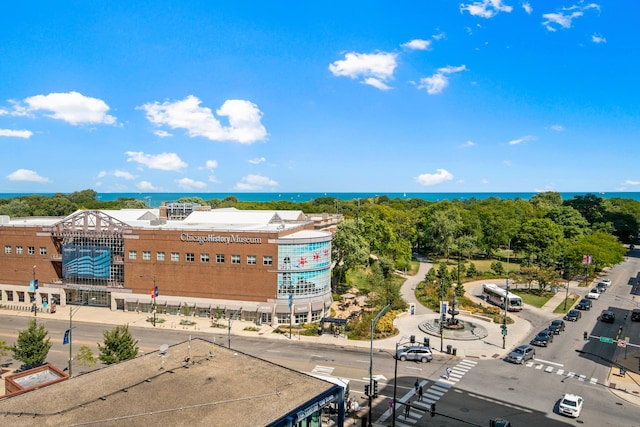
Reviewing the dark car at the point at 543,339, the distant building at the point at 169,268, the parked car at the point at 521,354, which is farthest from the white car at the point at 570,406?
the distant building at the point at 169,268

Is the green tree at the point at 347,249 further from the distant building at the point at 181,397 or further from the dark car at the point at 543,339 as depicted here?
the distant building at the point at 181,397

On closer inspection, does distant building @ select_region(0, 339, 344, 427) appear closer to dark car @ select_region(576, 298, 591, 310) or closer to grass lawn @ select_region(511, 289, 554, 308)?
dark car @ select_region(576, 298, 591, 310)

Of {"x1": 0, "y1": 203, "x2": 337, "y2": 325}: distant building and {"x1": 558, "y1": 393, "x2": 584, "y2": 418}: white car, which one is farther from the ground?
{"x1": 0, "y1": 203, "x2": 337, "y2": 325}: distant building

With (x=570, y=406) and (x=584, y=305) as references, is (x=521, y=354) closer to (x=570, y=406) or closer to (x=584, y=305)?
(x=570, y=406)

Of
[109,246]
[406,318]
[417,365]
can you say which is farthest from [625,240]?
[109,246]

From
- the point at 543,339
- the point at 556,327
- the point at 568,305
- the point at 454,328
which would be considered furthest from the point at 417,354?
the point at 568,305

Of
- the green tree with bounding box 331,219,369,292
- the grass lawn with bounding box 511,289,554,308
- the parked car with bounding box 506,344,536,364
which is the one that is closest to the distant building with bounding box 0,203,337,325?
the green tree with bounding box 331,219,369,292
